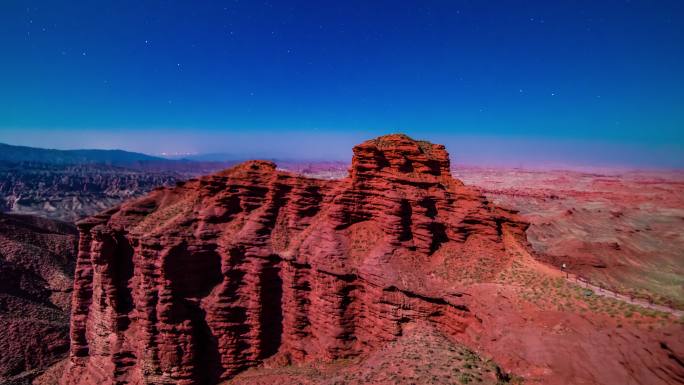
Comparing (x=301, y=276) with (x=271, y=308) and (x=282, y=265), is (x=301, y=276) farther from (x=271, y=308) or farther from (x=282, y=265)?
(x=271, y=308)

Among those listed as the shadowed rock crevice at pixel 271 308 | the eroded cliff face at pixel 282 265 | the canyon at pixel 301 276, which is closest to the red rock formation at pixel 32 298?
the canyon at pixel 301 276

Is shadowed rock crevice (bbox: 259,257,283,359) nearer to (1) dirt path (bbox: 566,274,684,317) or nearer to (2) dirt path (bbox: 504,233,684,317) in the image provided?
(2) dirt path (bbox: 504,233,684,317)

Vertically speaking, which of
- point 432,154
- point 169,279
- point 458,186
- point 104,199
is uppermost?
point 432,154

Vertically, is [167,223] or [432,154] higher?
[432,154]

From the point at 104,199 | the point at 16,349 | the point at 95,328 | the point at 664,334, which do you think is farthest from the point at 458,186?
the point at 104,199

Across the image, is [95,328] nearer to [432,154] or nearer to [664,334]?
[432,154]

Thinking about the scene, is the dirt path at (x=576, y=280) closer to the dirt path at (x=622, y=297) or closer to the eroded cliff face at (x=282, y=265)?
the dirt path at (x=622, y=297)
